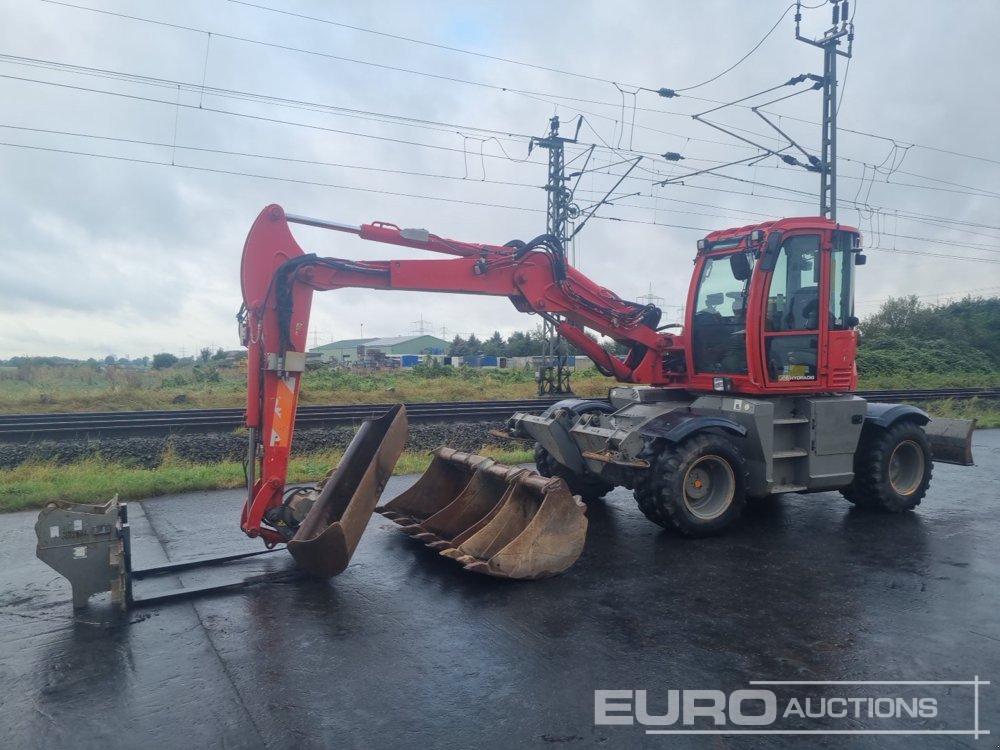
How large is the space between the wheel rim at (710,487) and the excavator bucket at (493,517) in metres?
1.76

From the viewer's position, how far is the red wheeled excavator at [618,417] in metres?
5.95

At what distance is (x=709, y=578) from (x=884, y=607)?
1.32m

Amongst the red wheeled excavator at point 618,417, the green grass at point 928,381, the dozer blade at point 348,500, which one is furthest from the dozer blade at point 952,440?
the green grass at point 928,381

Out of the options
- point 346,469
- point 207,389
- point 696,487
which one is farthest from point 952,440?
point 207,389

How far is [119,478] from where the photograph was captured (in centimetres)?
970

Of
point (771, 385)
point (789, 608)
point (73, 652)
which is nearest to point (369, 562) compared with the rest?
point (73, 652)

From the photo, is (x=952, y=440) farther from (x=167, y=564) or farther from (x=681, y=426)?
(x=167, y=564)

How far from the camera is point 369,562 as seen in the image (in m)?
6.38

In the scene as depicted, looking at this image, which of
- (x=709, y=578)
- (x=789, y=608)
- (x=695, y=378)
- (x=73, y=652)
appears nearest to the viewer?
(x=73, y=652)

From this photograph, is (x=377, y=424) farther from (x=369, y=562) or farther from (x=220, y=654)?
(x=220, y=654)

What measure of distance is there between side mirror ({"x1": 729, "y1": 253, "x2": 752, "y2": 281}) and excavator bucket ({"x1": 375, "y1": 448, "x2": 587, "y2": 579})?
3.48 meters

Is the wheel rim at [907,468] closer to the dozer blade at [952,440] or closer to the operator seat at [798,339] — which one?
the dozer blade at [952,440]

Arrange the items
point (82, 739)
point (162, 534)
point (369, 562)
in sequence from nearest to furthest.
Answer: point (82, 739) < point (369, 562) < point (162, 534)

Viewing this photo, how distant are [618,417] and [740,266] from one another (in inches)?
86.6
